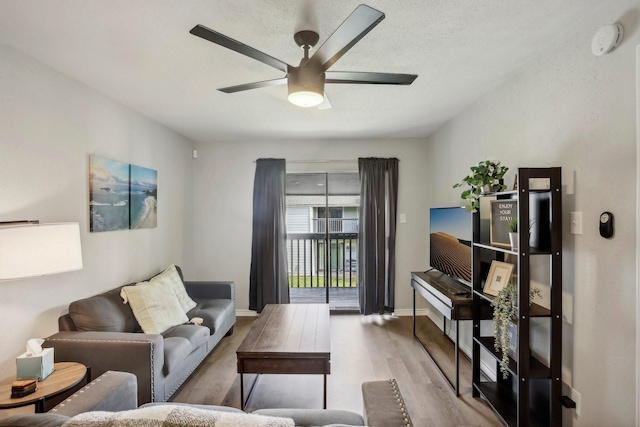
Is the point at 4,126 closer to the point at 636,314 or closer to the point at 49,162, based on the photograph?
the point at 49,162

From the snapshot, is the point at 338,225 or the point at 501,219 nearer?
the point at 501,219

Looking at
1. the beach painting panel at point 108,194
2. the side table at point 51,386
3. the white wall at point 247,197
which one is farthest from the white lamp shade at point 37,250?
the white wall at point 247,197

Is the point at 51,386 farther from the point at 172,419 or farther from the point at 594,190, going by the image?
the point at 594,190

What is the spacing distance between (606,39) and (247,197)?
3.99m

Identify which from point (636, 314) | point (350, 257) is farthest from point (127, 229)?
point (636, 314)

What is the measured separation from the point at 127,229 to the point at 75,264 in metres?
1.36

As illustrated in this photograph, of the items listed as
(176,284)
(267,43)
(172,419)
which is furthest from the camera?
(176,284)

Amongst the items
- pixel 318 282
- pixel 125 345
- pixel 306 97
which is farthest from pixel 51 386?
pixel 318 282

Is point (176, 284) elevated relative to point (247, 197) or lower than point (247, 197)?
lower

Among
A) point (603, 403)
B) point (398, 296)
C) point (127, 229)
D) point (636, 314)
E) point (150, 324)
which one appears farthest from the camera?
point (398, 296)

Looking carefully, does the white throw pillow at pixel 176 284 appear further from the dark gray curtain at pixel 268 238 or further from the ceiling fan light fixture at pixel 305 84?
the ceiling fan light fixture at pixel 305 84

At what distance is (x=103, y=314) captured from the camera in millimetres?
2414

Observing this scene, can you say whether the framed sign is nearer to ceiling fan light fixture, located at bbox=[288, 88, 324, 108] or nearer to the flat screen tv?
the flat screen tv

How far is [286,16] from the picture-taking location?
1.73 meters
